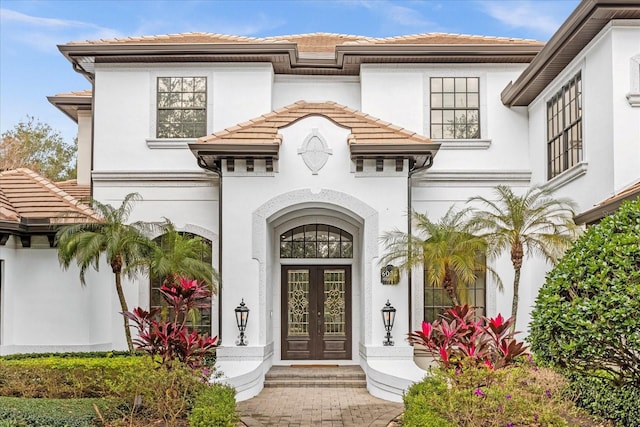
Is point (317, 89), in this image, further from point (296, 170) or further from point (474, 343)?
point (474, 343)

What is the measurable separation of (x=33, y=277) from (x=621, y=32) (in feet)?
44.5

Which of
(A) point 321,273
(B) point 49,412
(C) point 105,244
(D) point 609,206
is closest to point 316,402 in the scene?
(A) point 321,273

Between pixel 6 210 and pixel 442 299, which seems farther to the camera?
pixel 442 299

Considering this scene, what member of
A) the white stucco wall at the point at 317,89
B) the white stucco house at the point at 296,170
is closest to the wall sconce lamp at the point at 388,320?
the white stucco house at the point at 296,170

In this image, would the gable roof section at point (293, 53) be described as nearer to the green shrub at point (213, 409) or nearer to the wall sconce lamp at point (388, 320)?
the wall sconce lamp at point (388, 320)

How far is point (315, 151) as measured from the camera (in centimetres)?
1642

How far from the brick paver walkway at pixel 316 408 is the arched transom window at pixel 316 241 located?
4.05 m

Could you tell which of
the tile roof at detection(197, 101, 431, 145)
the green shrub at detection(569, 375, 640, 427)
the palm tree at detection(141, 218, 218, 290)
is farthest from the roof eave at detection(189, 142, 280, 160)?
the green shrub at detection(569, 375, 640, 427)

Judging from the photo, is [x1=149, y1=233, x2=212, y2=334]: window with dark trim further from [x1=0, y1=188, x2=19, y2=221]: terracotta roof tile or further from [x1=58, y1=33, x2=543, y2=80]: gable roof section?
[x1=58, y1=33, x2=543, y2=80]: gable roof section

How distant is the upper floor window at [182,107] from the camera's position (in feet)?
62.2

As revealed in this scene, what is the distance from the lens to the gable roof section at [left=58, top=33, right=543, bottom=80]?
18.4 m

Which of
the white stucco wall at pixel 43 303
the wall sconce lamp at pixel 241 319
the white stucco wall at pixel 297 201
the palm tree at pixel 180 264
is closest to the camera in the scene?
the palm tree at pixel 180 264

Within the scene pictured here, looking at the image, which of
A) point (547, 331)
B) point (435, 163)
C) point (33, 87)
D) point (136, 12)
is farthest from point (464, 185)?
point (33, 87)

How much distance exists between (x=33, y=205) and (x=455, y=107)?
35.3 ft
